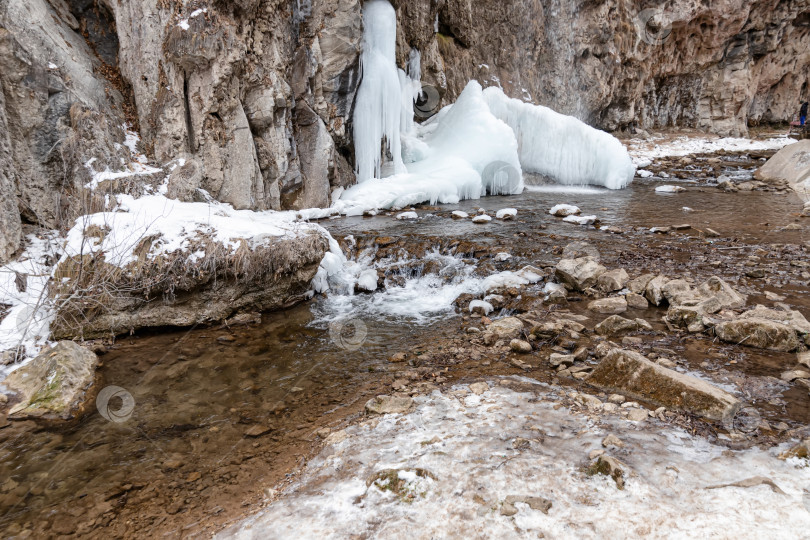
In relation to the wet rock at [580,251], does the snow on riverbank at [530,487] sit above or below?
below

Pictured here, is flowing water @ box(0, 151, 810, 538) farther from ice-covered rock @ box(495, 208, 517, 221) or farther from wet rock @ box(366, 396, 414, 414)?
ice-covered rock @ box(495, 208, 517, 221)

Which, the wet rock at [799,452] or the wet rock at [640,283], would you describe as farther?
the wet rock at [640,283]

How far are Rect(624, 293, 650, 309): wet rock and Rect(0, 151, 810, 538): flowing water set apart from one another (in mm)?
935

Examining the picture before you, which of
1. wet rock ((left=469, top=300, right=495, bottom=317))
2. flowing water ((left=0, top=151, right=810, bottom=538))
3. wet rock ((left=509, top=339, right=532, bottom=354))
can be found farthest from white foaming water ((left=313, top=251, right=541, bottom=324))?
wet rock ((left=509, top=339, right=532, bottom=354))

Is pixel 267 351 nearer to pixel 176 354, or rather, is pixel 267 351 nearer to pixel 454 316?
pixel 176 354

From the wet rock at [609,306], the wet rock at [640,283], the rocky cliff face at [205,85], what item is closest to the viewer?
the wet rock at [609,306]

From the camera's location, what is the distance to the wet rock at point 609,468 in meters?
2.38

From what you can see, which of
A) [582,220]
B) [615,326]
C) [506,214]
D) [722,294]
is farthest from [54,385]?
[582,220]

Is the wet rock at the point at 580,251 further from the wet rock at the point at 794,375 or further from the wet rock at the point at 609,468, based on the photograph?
the wet rock at the point at 609,468

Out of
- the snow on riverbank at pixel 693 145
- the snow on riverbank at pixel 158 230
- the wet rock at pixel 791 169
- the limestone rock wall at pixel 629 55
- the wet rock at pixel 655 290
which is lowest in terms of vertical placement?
the wet rock at pixel 655 290

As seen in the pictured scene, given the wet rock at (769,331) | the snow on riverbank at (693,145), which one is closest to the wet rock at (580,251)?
the wet rock at (769,331)

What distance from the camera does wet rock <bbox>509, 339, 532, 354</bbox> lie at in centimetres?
418

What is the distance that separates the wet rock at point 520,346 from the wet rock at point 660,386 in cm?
73

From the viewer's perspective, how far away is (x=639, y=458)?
2.53 m
